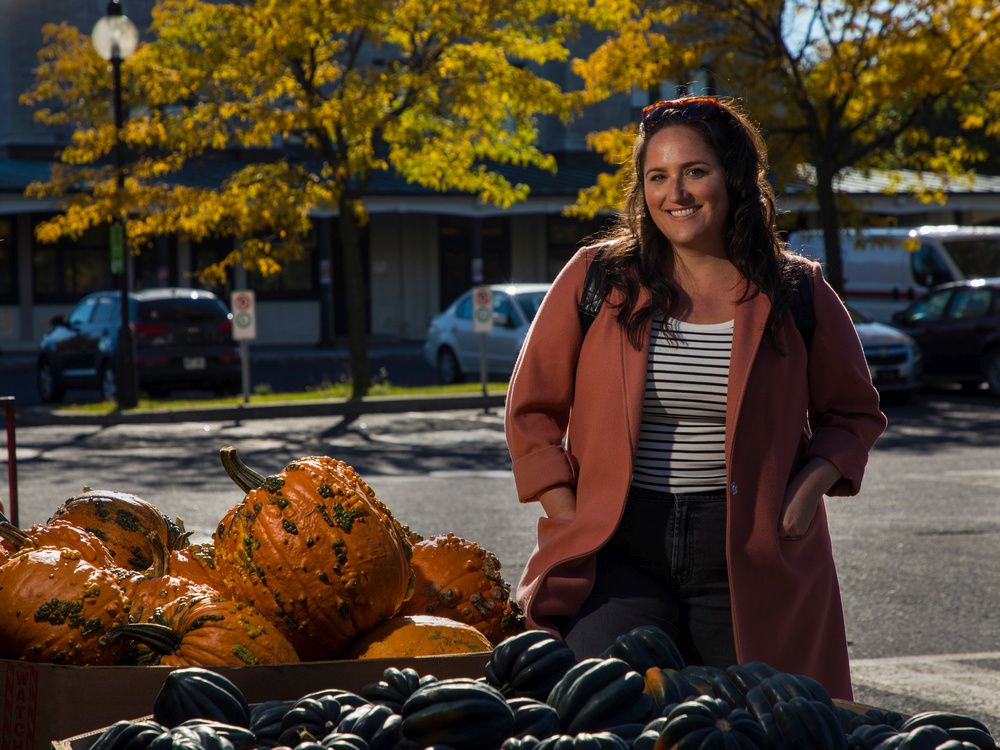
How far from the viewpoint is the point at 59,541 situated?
3.15 m

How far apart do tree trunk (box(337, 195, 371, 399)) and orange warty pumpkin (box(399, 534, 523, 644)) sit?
18.4 metres

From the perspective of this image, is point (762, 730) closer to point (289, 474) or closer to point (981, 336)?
point (289, 474)

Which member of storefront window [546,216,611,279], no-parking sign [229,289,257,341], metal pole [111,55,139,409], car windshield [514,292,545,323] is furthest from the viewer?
storefront window [546,216,611,279]

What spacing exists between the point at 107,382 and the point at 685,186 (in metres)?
19.8

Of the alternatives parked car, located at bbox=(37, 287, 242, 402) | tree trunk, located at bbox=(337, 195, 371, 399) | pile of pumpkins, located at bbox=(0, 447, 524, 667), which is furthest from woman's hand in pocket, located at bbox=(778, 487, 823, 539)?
parked car, located at bbox=(37, 287, 242, 402)

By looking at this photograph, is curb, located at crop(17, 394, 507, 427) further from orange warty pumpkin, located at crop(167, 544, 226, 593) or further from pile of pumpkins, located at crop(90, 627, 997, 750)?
pile of pumpkins, located at crop(90, 627, 997, 750)

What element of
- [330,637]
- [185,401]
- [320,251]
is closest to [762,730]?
[330,637]

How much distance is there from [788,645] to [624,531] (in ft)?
1.36

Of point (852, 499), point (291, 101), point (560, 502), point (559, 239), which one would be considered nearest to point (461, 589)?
point (560, 502)

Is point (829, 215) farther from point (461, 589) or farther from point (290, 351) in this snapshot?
point (461, 589)

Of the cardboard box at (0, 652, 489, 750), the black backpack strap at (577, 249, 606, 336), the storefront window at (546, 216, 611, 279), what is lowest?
the cardboard box at (0, 652, 489, 750)

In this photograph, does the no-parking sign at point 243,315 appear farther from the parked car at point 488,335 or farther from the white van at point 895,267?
the white van at point 895,267

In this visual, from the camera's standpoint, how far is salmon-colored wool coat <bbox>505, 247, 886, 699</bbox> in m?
3.32

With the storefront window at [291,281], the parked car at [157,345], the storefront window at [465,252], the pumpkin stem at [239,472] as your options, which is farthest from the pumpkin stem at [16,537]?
the storefront window at [465,252]
